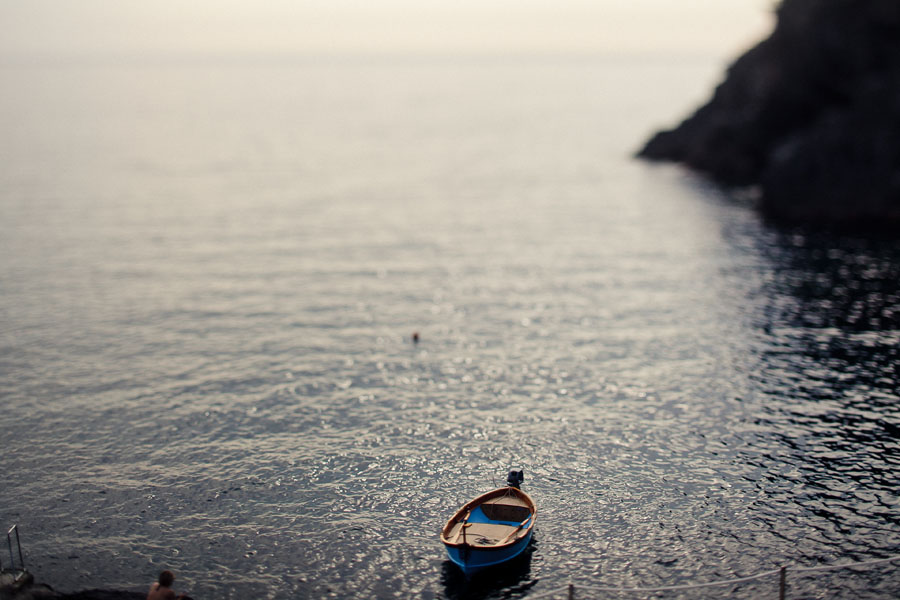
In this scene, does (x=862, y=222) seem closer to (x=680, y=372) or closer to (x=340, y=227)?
(x=680, y=372)

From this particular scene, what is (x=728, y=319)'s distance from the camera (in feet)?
211

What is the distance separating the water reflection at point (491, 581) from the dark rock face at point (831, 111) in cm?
7348

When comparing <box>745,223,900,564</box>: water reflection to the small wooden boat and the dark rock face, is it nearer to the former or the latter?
the small wooden boat

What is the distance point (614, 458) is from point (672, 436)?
456 centimetres

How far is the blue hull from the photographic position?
3291cm

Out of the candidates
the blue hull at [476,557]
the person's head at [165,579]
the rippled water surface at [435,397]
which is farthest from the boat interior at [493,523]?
the person's head at [165,579]

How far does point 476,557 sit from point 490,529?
2.22 meters

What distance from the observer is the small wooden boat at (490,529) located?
3303cm

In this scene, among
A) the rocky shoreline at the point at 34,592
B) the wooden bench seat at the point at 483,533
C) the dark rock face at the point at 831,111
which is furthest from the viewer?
the dark rock face at the point at 831,111

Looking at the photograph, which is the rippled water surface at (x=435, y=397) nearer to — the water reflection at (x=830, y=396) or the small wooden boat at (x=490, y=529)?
the water reflection at (x=830, y=396)

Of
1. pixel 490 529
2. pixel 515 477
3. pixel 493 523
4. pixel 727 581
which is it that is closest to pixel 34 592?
pixel 490 529

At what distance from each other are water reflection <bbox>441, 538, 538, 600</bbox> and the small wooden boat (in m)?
0.72

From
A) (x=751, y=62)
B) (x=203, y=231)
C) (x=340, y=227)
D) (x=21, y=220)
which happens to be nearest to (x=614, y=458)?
(x=340, y=227)

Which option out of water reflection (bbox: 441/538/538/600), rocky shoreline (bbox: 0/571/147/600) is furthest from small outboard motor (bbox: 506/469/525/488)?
rocky shoreline (bbox: 0/571/147/600)
